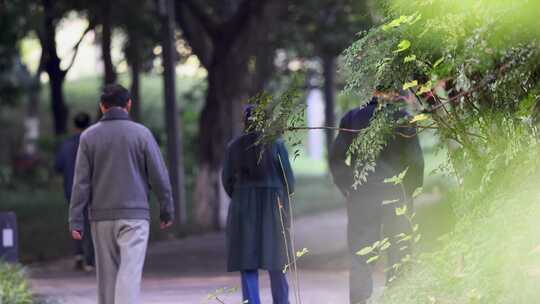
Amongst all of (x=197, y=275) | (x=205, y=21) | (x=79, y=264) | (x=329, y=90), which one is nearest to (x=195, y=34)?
(x=205, y=21)

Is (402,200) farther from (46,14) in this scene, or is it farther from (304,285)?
(46,14)

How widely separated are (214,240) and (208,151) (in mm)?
2066

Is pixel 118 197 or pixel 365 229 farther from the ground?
pixel 118 197

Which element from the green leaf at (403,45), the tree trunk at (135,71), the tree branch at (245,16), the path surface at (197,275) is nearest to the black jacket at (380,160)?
the path surface at (197,275)

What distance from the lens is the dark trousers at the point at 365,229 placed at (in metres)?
9.82

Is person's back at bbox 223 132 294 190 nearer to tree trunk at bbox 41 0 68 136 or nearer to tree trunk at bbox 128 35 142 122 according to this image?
tree trunk at bbox 41 0 68 136

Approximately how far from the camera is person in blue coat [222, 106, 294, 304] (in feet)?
32.1

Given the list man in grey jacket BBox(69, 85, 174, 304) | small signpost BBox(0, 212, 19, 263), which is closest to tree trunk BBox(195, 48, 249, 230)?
small signpost BBox(0, 212, 19, 263)

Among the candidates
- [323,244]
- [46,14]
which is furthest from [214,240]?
[46,14]

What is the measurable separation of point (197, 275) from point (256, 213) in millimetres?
5070

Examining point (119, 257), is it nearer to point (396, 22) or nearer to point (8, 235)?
point (396, 22)

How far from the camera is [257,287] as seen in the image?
981 cm

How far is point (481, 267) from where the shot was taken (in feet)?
22.7

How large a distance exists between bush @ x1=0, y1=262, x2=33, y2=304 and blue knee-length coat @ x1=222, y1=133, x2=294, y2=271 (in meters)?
2.00
